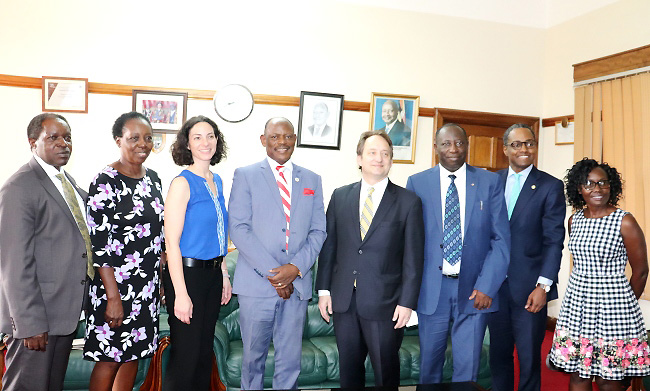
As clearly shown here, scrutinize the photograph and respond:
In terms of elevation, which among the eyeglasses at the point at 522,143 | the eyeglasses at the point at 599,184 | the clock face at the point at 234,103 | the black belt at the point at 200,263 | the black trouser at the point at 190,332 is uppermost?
the clock face at the point at 234,103

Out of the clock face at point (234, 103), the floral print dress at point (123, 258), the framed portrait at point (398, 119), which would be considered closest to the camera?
the floral print dress at point (123, 258)

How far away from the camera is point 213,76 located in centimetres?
466

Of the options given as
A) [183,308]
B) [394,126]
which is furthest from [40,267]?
[394,126]

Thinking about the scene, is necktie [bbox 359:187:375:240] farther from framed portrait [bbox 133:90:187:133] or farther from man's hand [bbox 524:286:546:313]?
framed portrait [bbox 133:90:187:133]

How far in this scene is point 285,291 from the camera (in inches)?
95.7

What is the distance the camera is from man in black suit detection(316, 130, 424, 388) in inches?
96.8

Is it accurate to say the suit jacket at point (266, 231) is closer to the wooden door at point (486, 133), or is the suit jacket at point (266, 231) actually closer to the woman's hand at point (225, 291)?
the woman's hand at point (225, 291)

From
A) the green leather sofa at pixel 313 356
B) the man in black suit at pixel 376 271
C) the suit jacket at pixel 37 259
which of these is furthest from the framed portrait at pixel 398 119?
the suit jacket at pixel 37 259

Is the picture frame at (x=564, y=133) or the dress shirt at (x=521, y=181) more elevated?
the picture frame at (x=564, y=133)

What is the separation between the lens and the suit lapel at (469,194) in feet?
8.52

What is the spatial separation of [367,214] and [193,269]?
0.89m

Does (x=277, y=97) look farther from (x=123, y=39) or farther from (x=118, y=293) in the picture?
(x=118, y=293)

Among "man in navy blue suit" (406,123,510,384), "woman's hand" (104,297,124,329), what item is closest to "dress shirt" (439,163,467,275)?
"man in navy blue suit" (406,123,510,384)

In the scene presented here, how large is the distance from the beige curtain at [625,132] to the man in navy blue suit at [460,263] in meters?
2.29
